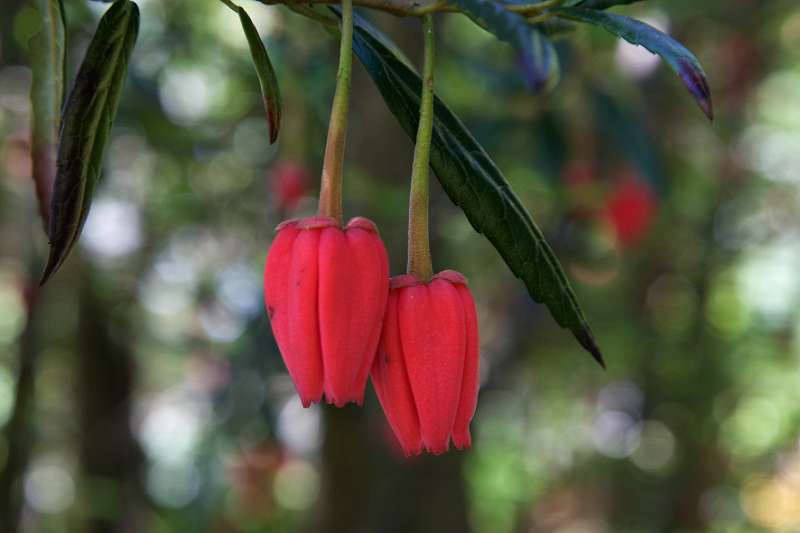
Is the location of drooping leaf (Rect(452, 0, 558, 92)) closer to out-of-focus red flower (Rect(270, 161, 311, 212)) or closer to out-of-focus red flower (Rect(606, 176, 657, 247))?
out-of-focus red flower (Rect(270, 161, 311, 212))

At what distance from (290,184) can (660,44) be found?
1.55 meters

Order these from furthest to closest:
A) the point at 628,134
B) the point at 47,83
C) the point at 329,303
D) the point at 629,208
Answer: the point at 629,208
the point at 628,134
the point at 47,83
the point at 329,303

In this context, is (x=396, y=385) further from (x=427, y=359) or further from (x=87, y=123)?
(x=87, y=123)

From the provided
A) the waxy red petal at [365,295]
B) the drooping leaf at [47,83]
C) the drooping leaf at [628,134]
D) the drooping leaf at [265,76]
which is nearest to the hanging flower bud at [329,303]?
the waxy red petal at [365,295]

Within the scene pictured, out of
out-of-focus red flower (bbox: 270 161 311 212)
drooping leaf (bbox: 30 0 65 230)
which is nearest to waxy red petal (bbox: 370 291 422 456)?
drooping leaf (bbox: 30 0 65 230)

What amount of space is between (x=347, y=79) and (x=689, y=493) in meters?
4.91

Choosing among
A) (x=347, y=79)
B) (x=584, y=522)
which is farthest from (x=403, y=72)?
(x=584, y=522)

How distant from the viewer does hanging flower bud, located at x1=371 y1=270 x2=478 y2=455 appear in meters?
0.69

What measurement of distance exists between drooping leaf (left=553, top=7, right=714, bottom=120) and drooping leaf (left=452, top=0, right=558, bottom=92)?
0.13 feet

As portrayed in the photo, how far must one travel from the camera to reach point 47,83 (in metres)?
0.77

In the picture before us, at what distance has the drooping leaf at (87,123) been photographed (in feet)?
2.22

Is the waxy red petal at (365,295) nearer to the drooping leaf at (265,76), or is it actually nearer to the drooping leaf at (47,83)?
the drooping leaf at (265,76)

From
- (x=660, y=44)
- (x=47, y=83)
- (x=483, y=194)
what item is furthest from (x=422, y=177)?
(x=47, y=83)

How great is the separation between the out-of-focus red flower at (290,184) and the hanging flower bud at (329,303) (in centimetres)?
152
